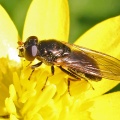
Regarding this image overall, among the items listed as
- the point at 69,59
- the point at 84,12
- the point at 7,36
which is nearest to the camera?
the point at 69,59

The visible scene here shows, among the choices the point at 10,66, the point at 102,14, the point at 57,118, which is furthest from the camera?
the point at 102,14

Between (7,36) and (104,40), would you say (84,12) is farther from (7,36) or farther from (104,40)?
(7,36)

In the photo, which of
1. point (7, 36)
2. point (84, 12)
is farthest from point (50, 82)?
point (84, 12)

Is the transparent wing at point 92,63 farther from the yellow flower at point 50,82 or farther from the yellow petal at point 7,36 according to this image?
the yellow petal at point 7,36

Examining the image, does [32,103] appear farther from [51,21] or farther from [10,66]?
[51,21]

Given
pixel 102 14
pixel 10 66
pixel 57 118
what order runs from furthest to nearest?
pixel 102 14
pixel 10 66
pixel 57 118

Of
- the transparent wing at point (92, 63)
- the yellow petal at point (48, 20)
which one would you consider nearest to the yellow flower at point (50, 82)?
the yellow petal at point (48, 20)

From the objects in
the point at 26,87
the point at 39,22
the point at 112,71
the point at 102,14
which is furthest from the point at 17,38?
the point at 102,14
